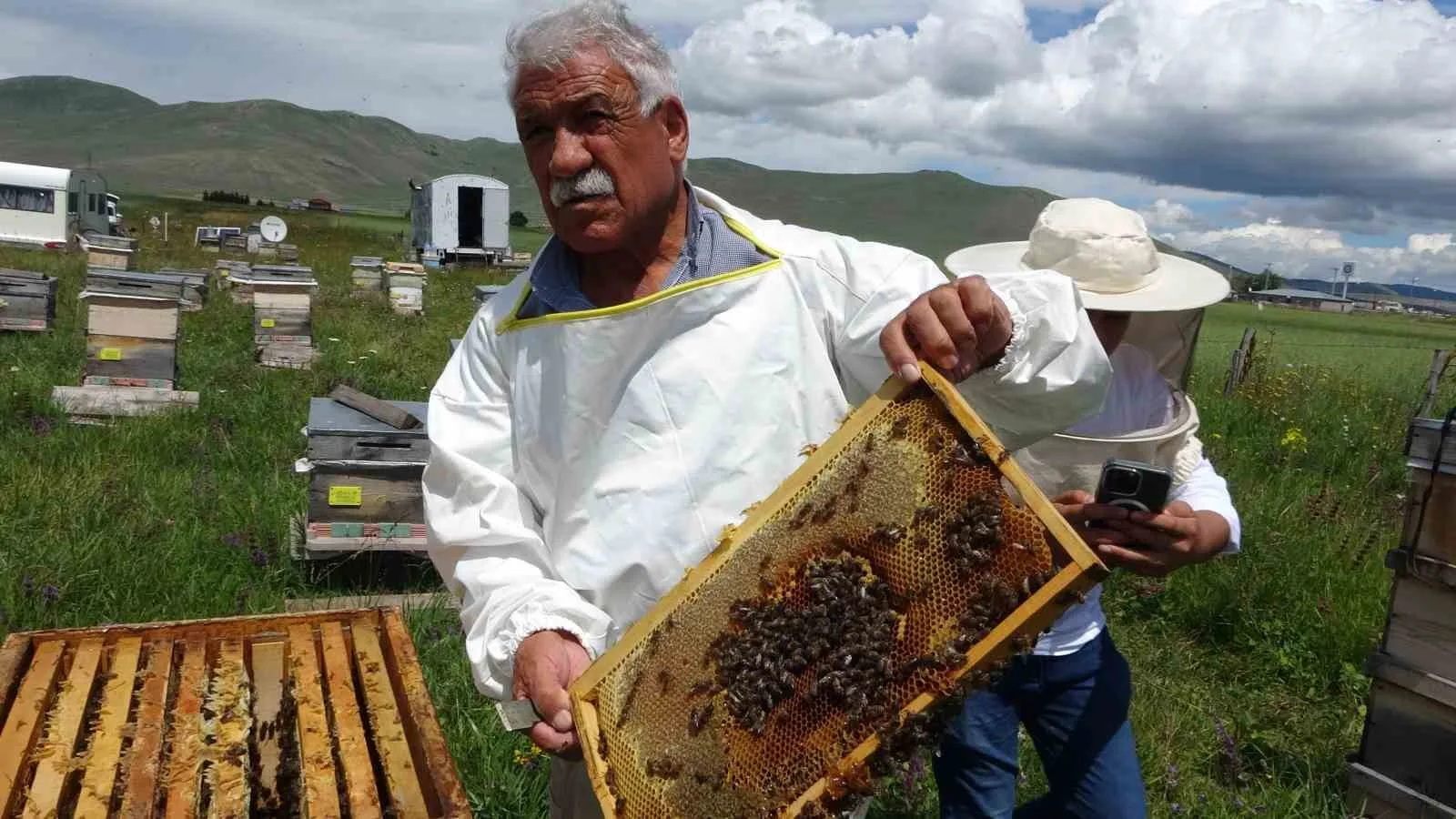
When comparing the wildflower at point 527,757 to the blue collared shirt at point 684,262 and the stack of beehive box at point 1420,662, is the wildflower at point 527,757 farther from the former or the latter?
the stack of beehive box at point 1420,662

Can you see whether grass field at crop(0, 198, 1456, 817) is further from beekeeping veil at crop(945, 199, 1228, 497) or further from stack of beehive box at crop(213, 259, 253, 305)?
stack of beehive box at crop(213, 259, 253, 305)

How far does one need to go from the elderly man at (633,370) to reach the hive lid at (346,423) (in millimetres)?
2973

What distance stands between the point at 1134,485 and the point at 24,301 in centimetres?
1384

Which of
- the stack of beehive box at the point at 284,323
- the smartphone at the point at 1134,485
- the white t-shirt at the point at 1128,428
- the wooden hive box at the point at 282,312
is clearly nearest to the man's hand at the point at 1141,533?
the smartphone at the point at 1134,485

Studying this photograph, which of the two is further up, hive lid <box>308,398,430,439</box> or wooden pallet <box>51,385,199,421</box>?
hive lid <box>308,398,430,439</box>

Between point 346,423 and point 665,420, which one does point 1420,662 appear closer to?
point 665,420

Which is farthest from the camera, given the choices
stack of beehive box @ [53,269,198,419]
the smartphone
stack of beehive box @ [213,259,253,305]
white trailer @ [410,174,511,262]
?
white trailer @ [410,174,511,262]

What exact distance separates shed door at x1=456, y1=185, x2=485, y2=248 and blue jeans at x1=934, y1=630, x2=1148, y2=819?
4000cm

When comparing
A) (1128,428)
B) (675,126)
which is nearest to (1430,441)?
(1128,428)

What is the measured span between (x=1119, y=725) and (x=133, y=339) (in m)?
8.80

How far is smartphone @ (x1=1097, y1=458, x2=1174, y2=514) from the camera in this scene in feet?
6.26

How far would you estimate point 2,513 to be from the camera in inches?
215

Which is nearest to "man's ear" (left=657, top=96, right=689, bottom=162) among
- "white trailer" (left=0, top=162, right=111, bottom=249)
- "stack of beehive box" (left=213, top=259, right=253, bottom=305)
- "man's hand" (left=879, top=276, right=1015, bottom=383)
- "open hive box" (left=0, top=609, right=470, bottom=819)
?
"man's hand" (left=879, top=276, right=1015, bottom=383)

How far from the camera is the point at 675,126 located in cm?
221
